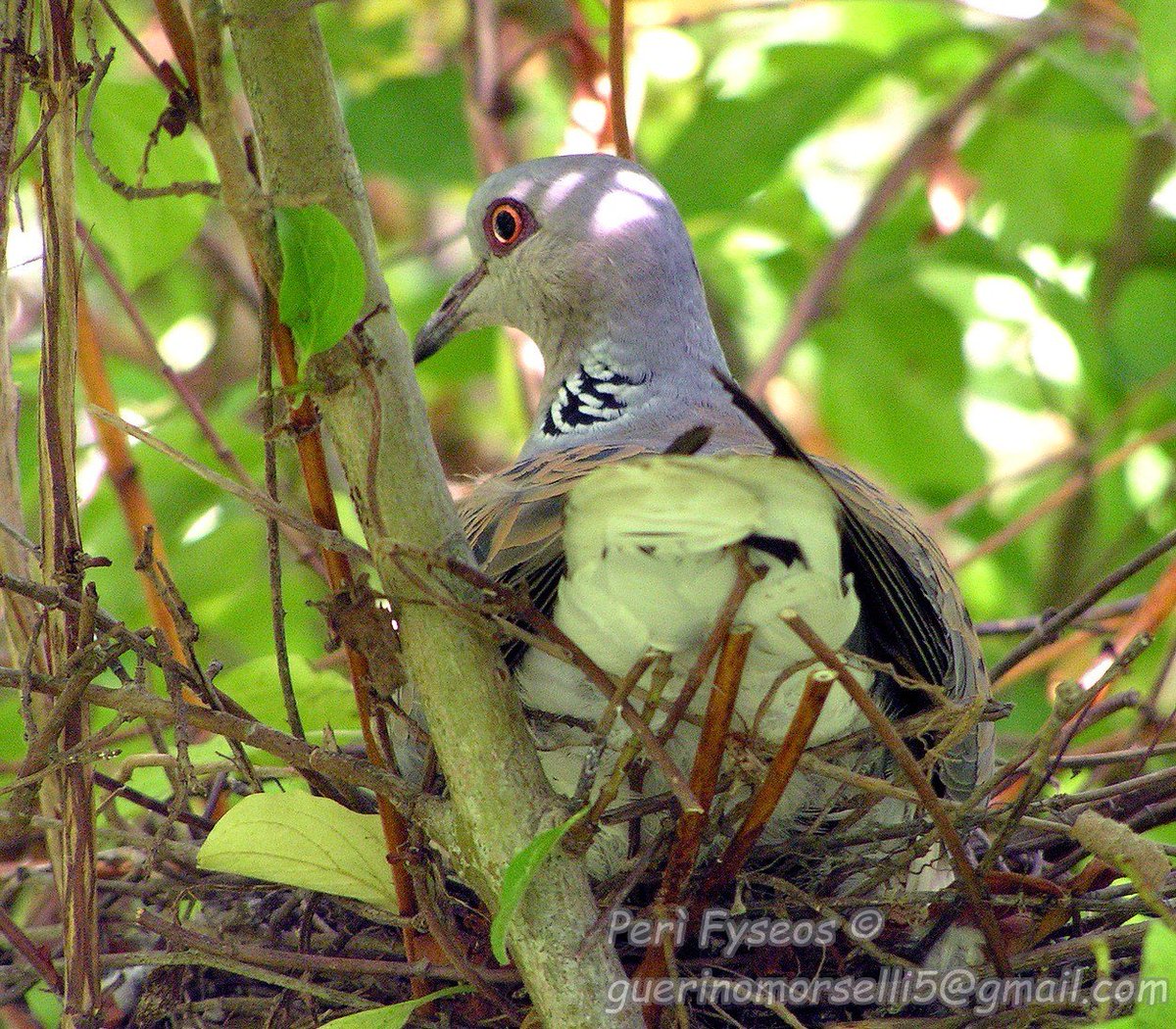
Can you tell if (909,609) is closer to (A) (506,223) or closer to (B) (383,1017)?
(B) (383,1017)

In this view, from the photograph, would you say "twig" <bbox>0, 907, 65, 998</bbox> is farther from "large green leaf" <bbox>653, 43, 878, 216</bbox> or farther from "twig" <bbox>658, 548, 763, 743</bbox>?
"large green leaf" <bbox>653, 43, 878, 216</bbox>

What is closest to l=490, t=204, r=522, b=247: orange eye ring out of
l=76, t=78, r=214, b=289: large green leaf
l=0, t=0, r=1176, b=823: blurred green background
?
l=0, t=0, r=1176, b=823: blurred green background

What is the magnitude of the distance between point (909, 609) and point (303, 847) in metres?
0.59

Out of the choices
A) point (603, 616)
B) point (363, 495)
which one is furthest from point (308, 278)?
point (603, 616)

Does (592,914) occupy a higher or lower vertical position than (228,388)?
lower

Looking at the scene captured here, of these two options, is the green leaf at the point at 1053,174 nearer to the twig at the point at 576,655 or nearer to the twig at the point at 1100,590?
the twig at the point at 1100,590

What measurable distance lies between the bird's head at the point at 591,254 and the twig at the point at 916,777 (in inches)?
39.3

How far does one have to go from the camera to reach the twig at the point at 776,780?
1134 millimetres

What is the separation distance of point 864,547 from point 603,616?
0.75 feet

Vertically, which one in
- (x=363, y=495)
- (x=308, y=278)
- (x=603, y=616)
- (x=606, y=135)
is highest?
(x=606, y=135)

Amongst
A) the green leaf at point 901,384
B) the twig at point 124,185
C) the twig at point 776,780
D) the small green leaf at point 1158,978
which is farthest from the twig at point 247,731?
the green leaf at point 901,384

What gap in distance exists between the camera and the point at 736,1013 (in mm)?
1513

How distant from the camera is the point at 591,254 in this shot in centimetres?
211

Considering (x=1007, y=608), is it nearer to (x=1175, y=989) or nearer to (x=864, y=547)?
(x=864, y=547)
